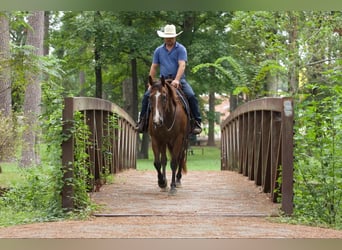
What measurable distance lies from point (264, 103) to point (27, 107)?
28.1 ft

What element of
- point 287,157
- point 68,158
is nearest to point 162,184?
point 68,158

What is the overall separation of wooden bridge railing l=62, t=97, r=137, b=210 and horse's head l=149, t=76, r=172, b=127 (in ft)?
Answer: 2.20

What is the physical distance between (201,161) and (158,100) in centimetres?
1572

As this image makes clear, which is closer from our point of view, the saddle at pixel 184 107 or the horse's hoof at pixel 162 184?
the saddle at pixel 184 107

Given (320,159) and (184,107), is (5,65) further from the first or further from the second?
(320,159)

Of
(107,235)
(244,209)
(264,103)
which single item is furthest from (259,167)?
(107,235)

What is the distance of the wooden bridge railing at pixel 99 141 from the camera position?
668cm

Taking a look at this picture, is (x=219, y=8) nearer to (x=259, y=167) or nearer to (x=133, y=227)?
(x=133, y=227)

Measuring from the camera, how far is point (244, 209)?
23.4ft

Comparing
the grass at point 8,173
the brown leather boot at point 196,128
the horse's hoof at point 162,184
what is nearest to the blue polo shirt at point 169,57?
the brown leather boot at point 196,128

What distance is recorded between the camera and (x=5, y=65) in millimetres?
11609

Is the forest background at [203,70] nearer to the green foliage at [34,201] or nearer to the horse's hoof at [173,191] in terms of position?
the green foliage at [34,201]

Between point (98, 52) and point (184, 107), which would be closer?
point (184, 107)

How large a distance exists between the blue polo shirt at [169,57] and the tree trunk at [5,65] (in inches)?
146
